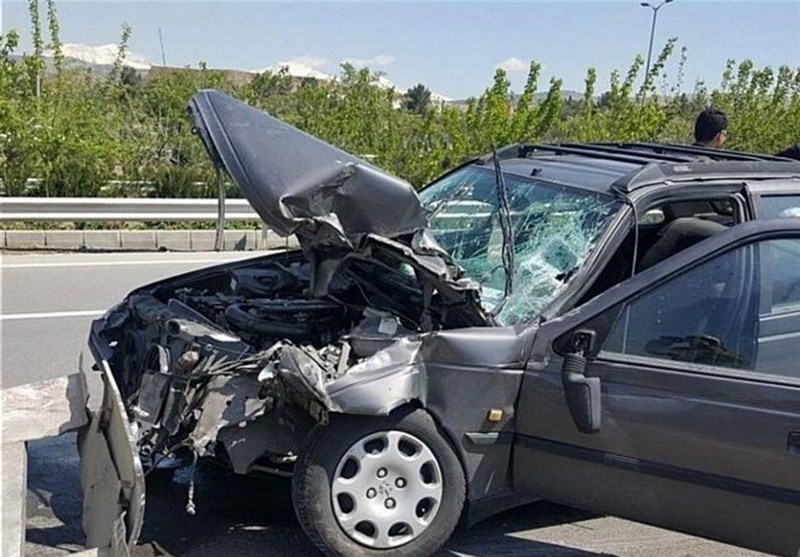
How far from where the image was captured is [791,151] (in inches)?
252

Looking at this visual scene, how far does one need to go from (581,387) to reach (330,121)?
13.4m

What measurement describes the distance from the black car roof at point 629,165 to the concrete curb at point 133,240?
6.48m

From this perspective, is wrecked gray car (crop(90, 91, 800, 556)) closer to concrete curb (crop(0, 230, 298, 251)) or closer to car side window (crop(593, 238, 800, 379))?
car side window (crop(593, 238, 800, 379))

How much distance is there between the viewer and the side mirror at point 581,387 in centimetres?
320

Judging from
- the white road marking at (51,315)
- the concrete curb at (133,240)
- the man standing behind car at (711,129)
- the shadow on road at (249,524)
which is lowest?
the shadow on road at (249,524)

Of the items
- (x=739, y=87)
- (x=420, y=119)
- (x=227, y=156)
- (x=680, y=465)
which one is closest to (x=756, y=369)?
(x=680, y=465)

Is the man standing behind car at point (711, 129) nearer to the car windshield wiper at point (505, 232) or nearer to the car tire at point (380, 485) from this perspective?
the car windshield wiper at point (505, 232)

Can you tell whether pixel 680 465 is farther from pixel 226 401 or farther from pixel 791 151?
pixel 791 151

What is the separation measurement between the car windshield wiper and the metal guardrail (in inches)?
263

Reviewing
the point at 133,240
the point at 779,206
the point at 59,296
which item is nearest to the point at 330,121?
the point at 133,240

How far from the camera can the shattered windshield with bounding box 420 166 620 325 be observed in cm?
358

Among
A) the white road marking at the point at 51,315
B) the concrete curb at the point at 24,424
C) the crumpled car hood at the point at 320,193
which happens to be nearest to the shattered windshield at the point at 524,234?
the crumpled car hood at the point at 320,193

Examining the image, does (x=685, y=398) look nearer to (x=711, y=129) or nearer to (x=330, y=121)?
(x=711, y=129)

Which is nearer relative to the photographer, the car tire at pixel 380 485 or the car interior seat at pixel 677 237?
the car tire at pixel 380 485
